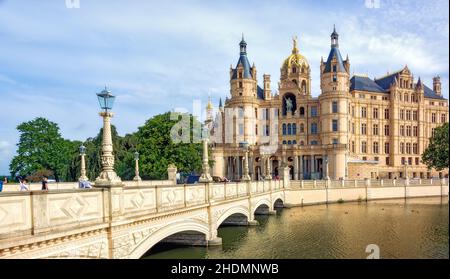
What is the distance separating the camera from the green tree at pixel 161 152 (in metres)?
43.5

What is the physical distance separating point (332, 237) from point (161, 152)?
25744 mm

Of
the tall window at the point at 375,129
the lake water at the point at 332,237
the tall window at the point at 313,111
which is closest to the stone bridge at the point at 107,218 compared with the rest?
the lake water at the point at 332,237

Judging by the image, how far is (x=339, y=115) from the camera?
223ft

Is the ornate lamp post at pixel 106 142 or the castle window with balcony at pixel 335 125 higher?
the castle window with balcony at pixel 335 125

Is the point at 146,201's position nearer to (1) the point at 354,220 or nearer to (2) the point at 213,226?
(2) the point at 213,226

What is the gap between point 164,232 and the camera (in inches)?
559

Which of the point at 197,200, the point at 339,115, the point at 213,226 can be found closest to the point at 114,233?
the point at 197,200

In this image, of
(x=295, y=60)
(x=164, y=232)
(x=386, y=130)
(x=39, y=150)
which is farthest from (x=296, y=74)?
(x=164, y=232)

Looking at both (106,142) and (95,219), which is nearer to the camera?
(95,219)

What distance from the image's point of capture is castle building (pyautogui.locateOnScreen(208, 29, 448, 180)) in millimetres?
68062

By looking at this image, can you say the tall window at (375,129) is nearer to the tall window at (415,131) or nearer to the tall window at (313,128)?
the tall window at (415,131)

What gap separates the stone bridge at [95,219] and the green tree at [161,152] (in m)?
25.5

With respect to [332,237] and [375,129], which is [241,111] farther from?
[332,237]

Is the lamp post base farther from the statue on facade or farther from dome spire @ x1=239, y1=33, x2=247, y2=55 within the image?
dome spire @ x1=239, y1=33, x2=247, y2=55
